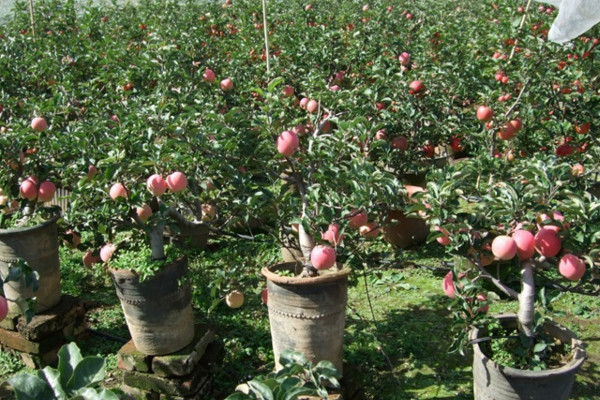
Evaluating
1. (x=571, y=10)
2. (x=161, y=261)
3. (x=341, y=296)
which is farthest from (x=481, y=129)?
(x=161, y=261)

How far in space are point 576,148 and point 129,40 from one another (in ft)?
18.2

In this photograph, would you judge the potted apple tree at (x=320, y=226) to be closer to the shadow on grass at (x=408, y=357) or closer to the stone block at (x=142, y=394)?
the shadow on grass at (x=408, y=357)

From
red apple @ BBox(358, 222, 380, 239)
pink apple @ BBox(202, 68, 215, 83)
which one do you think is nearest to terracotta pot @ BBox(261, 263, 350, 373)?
red apple @ BBox(358, 222, 380, 239)

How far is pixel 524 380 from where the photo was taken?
7.02 feet

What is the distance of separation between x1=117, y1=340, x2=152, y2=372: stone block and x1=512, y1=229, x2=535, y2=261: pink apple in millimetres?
1815

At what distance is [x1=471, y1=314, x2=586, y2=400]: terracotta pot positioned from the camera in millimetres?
2131

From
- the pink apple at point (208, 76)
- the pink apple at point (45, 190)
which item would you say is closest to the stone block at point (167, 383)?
the pink apple at point (45, 190)

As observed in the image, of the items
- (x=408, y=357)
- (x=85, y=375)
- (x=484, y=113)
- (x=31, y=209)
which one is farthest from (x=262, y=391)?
(x=484, y=113)

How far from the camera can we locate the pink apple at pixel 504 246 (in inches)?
78.6

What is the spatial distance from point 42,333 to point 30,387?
7.84ft

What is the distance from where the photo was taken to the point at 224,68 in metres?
5.54

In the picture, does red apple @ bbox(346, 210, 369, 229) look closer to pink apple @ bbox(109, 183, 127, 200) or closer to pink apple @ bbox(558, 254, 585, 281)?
pink apple @ bbox(558, 254, 585, 281)

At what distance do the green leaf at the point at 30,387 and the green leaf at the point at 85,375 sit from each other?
43mm

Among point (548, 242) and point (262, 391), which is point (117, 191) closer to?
point (262, 391)
